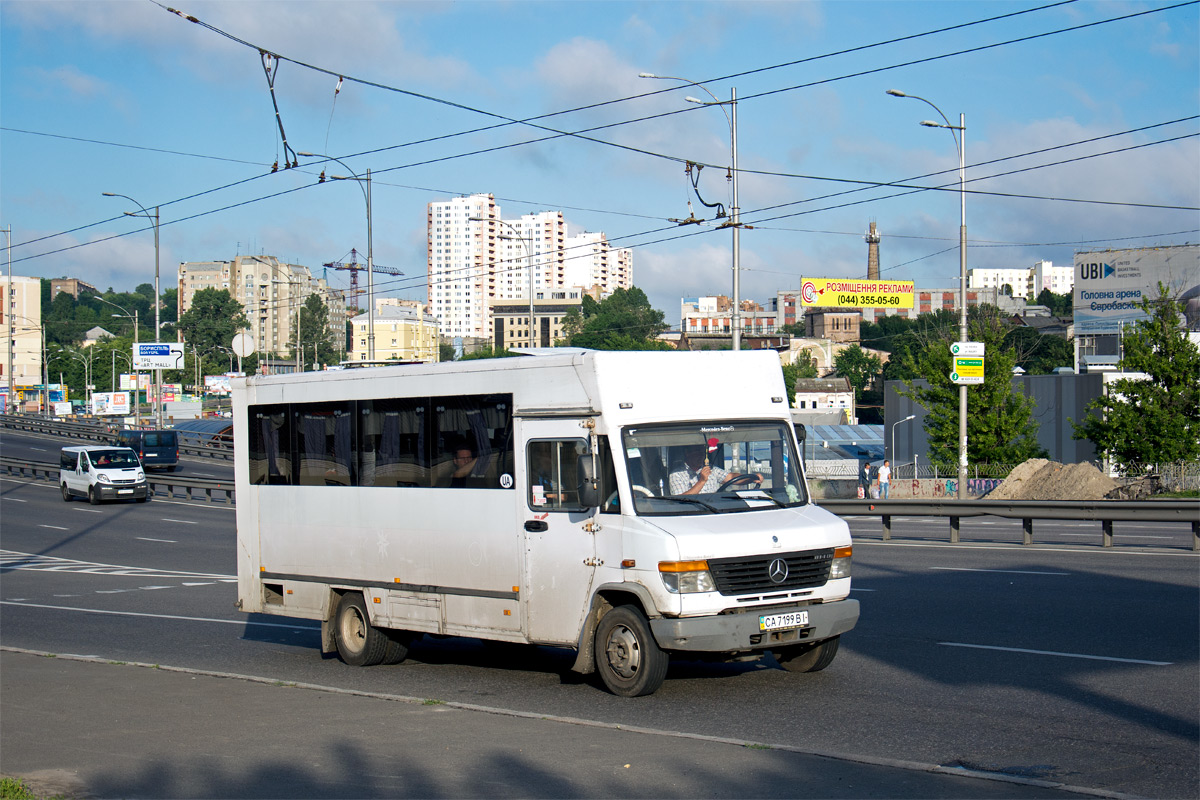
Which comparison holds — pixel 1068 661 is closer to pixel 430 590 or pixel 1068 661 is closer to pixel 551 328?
pixel 430 590

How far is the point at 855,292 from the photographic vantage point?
6094 centimetres

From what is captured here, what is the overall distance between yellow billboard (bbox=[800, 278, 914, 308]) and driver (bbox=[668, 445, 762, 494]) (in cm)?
5126

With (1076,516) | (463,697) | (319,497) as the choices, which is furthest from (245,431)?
(1076,516)

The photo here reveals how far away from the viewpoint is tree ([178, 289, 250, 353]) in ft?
457

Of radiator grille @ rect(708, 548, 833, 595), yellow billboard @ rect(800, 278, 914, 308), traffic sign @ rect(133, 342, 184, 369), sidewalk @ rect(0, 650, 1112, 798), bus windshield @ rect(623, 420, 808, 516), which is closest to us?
sidewalk @ rect(0, 650, 1112, 798)

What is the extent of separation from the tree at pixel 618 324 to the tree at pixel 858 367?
2647 cm

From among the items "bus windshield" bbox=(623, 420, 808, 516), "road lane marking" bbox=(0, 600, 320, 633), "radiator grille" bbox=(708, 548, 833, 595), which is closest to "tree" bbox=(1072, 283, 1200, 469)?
"road lane marking" bbox=(0, 600, 320, 633)

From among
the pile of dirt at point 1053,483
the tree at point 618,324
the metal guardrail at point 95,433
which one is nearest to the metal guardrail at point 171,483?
the metal guardrail at point 95,433

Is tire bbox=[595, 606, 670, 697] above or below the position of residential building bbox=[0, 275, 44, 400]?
below

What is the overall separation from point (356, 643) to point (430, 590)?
1.49 m

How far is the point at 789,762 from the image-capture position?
685 centimetres

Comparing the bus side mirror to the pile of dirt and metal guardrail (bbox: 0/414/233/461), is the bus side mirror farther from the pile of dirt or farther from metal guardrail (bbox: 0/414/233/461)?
metal guardrail (bbox: 0/414/233/461)

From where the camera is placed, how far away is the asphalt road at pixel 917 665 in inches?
287

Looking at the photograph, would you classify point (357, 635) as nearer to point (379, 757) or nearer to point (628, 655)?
point (628, 655)
